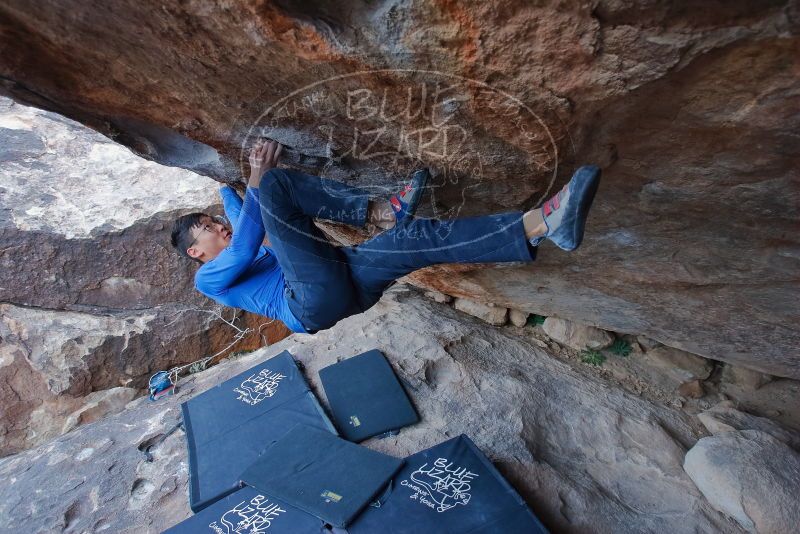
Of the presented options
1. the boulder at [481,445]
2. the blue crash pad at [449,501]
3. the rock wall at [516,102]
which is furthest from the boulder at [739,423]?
the blue crash pad at [449,501]

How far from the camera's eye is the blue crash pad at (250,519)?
2.20 metres

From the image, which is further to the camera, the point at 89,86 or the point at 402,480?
the point at 402,480

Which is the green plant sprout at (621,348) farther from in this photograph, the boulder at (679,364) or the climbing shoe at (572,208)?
the climbing shoe at (572,208)

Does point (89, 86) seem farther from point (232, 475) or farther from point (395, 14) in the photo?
point (232, 475)

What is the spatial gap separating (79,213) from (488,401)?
3.78 m

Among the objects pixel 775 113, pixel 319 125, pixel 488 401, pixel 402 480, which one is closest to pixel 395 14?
pixel 319 125

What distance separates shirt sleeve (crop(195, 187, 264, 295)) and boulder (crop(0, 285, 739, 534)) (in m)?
1.02

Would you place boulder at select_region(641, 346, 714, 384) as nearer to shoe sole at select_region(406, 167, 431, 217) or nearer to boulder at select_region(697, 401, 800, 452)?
boulder at select_region(697, 401, 800, 452)

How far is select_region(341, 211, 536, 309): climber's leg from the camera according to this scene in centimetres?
175

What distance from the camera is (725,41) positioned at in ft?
3.79

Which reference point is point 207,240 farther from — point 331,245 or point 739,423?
point 739,423

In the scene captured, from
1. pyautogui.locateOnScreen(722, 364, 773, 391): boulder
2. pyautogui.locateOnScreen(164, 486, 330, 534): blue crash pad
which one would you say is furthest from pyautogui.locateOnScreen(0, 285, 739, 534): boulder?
pyautogui.locateOnScreen(722, 364, 773, 391): boulder

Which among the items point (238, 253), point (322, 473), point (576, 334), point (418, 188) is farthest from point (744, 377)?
point (238, 253)

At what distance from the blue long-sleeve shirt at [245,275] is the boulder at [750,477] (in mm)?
1999
